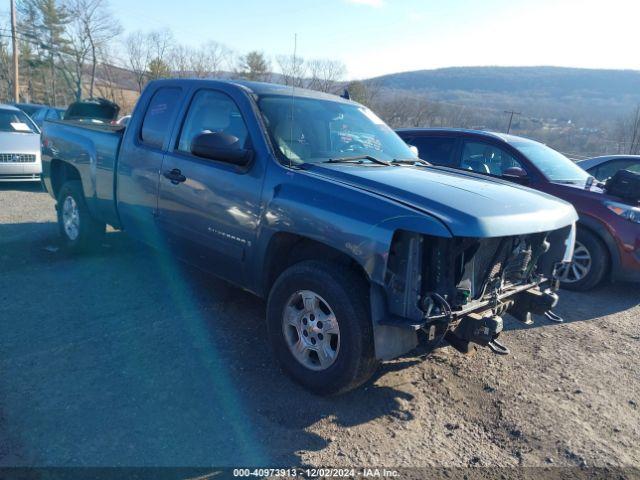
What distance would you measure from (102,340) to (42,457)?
135cm

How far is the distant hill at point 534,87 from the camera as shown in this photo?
238 ft

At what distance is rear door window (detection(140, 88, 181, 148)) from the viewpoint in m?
4.58

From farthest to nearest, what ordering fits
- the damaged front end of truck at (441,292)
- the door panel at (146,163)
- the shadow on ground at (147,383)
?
the door panel at (146,163) → the damaged front end of truck at (441,292) → the shadow on ground at (147,383)

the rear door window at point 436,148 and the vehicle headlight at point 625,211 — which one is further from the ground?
the rear door window at point 436,148

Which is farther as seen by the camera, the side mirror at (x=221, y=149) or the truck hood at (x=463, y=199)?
the side mirror at (x=221, y=149)

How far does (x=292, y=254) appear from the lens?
12.0 feet

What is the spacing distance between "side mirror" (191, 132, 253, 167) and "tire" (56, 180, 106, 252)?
2.82m

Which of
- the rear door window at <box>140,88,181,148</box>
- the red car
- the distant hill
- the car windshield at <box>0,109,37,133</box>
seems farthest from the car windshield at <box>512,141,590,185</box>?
the distant hill

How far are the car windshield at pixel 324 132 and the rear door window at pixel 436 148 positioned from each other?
2.58 metres

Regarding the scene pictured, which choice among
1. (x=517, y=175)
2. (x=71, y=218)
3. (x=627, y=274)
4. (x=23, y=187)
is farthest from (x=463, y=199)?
(x=23, y=187)

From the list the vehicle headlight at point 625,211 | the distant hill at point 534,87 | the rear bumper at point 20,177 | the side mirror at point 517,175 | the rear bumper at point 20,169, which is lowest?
the rear bumper at point 20,177

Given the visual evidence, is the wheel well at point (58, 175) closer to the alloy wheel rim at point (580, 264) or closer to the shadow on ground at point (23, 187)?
the shadow on ground at point (23, 187)

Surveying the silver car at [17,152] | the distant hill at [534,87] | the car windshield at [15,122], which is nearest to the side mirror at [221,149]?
the silver car at [17,152]

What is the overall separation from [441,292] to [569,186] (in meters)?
4.21
